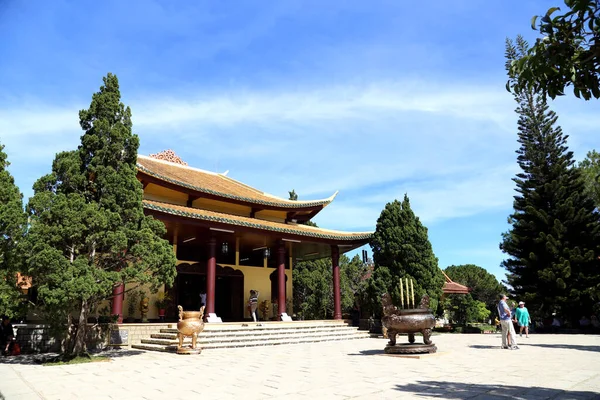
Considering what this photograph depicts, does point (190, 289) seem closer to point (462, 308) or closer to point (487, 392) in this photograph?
point (462, 308)

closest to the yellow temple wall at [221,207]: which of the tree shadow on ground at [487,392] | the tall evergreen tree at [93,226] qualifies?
the tall evergreen tree at [93,226]

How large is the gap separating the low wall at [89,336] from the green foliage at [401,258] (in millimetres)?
8411

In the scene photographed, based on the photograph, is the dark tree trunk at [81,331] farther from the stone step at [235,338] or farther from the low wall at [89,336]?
the stone step at [235,338]

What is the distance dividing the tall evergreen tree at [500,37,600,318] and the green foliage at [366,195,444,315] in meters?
6.32

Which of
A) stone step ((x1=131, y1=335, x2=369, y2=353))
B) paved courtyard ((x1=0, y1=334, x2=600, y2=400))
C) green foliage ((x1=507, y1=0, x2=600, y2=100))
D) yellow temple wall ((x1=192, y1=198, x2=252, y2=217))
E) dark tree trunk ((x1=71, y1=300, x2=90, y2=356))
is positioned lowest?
stone step ((x1=131, y1=335, x2=369, y2=353))

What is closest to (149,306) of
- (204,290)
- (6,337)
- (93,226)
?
(204,290)

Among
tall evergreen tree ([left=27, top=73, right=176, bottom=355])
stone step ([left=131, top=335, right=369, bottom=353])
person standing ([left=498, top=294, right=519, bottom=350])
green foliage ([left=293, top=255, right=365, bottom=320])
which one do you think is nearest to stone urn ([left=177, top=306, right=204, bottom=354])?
stone step ([left=131, top=335, right=369, bottom=353])

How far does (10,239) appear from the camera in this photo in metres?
9.54

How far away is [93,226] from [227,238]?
7547 millimetres

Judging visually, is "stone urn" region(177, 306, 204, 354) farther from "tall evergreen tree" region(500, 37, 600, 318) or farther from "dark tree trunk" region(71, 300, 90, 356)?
"tall evergreen tree" region(500, 37, 600, 318)

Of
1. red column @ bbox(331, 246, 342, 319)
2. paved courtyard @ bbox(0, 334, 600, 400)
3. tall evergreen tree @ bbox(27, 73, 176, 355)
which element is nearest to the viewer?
paved courtyard @ bbox(0, 334, 600, 400)

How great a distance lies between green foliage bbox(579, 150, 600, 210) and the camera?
20.3 meters

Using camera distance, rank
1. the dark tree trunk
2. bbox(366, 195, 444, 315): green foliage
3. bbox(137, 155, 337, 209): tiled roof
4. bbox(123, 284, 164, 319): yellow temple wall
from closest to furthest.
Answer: the dark tree trunk
bbox(123, 284, 164, 319): yellow temple wall
bbox(366, 195, 444, 315): green foliage
bbox(137, 155, 337, 209): tiled roof

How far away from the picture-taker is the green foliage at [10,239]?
29.0 feet
